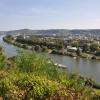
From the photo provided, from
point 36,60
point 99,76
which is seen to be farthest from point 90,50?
point 36,60

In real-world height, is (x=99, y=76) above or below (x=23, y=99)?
below

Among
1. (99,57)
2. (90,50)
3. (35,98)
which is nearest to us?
(35,98)

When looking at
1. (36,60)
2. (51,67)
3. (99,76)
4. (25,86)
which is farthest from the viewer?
(99,76)

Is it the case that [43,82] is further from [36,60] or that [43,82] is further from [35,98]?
[36,60]

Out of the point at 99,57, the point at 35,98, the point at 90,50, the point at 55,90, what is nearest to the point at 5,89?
the point at 35,98

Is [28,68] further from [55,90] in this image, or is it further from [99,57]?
[99,57]

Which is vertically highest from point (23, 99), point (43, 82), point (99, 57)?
point (43, 82)

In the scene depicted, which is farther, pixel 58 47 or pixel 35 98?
pixel 58 47

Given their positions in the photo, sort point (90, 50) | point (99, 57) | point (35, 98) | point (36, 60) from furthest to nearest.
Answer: point (90, 50) → point (99, 57) → point (36, 60) → point (35, 98)

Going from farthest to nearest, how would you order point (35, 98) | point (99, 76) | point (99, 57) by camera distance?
1. point (99, 57)
2. point (99, 76)
3. point (35, 98)
